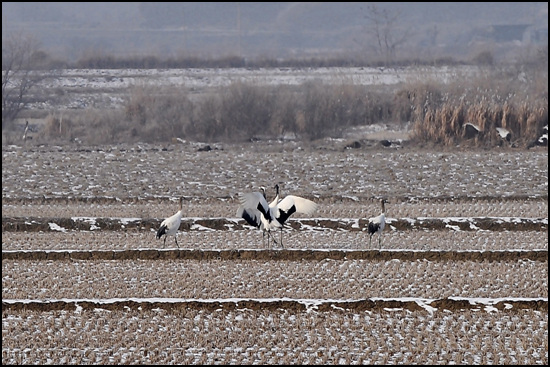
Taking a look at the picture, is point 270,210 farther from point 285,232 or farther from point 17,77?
point 17,77

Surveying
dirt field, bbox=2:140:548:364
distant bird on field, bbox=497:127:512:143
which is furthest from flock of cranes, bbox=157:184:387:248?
distant bird on field, bbox=497:127:512:143

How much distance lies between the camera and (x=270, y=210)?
13.3 meters

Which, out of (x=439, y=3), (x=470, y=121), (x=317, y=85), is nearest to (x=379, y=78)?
(x=317, y=85)

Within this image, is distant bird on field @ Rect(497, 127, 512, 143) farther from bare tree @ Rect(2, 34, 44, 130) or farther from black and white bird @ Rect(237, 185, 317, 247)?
bare tree @ Rect(2, 34, 44, 130)

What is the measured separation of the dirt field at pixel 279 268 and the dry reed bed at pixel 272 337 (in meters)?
0.02

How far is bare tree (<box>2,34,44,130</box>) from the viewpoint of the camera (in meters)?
31.8

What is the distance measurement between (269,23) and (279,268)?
11215 centimetres

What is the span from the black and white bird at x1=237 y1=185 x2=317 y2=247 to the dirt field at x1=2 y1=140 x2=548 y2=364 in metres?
0.40

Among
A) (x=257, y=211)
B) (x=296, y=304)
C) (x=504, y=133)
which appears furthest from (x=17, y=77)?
(x=296, y=304)

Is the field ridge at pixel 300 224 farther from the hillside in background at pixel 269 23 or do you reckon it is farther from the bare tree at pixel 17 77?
the hillside in background at pixel 269 23

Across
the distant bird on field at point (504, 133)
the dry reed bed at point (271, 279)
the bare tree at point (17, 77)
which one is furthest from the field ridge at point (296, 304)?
the bare tree at point (17, 77)

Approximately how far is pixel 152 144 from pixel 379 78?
17.3 m

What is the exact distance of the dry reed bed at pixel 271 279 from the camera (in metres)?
10.9

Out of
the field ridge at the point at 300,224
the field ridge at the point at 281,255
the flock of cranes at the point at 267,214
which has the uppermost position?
the flock of cranes at the point at 267,214
